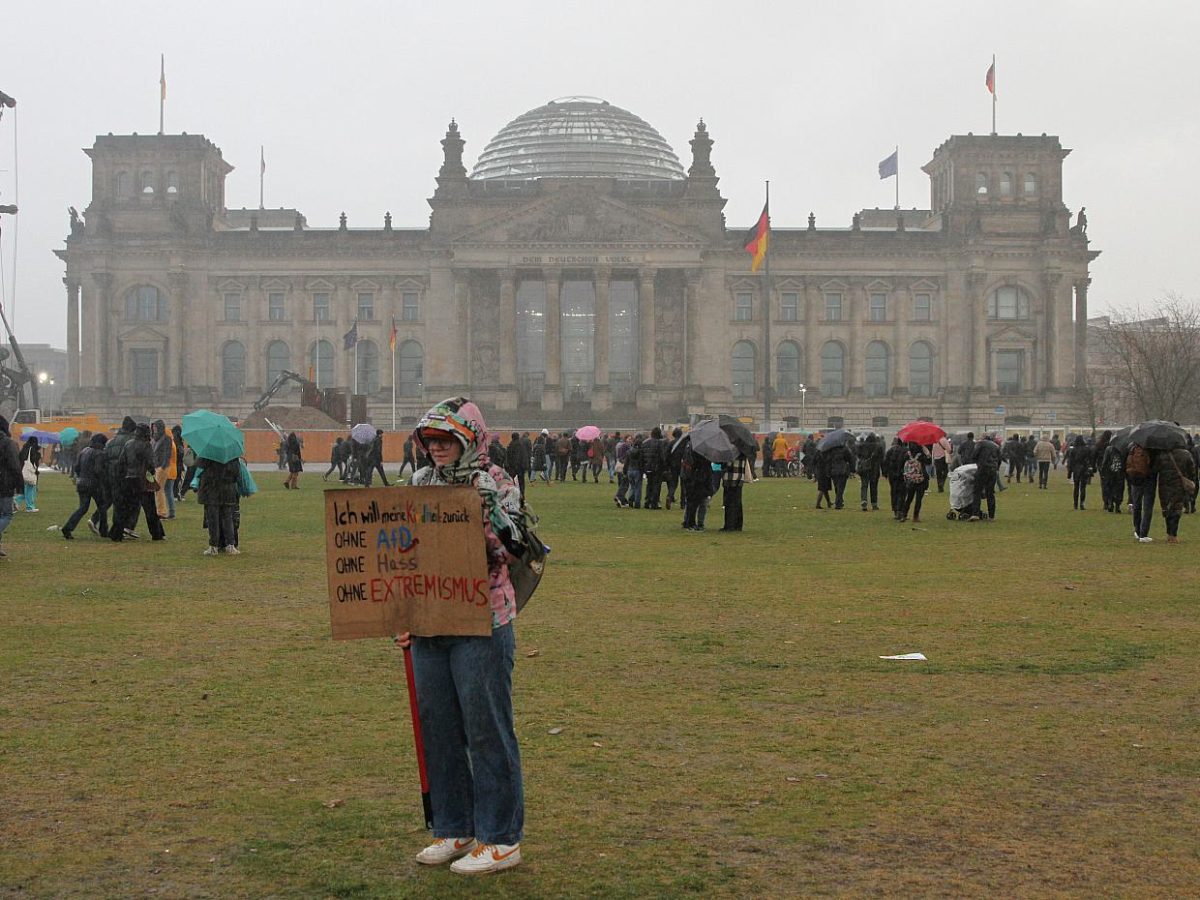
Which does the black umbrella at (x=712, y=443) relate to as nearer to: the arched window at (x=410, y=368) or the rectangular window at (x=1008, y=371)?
the arched window at (x=410, y=368)

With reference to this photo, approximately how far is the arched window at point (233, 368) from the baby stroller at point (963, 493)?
247 feet

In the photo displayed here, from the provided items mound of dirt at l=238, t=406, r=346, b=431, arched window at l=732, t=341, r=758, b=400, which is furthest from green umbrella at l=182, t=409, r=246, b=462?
arched window at l=732, t=341, r=758, b=400

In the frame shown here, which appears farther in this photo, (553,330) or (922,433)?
(553,330)

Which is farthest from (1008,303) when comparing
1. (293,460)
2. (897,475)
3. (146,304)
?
(897,475)

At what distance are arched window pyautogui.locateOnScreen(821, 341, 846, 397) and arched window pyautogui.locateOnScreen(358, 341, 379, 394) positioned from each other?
1127 inches

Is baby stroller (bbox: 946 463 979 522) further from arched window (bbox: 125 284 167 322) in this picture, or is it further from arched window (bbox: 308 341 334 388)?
arched window (bbox: 125 284 167 322)

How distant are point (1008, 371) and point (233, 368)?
164 ft

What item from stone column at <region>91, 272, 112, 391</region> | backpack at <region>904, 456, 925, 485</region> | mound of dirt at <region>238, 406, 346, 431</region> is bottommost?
backpack at <region>904, 456, 925, 485</region>

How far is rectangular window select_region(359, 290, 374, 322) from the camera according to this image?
9725cm

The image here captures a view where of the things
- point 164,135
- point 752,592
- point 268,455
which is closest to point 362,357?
point 164,135

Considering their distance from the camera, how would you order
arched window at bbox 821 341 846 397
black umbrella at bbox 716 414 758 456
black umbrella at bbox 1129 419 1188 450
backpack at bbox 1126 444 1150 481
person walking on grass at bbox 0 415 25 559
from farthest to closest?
1. arched window at bbox 821 341 846 397
2. black umbrella at bbox 716 414 758 456
3. backpack at bbox 1126 444 1150 481
4. black umbrella at bbox 1129 419 1188 450
5. person walking on grass at bbox 0 415 25 559

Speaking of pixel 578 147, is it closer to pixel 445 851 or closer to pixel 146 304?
pixel 146 304

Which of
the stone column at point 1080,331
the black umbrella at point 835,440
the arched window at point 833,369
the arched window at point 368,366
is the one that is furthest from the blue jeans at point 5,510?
the stone column at point 1080,331

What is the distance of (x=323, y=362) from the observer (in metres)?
98.1
